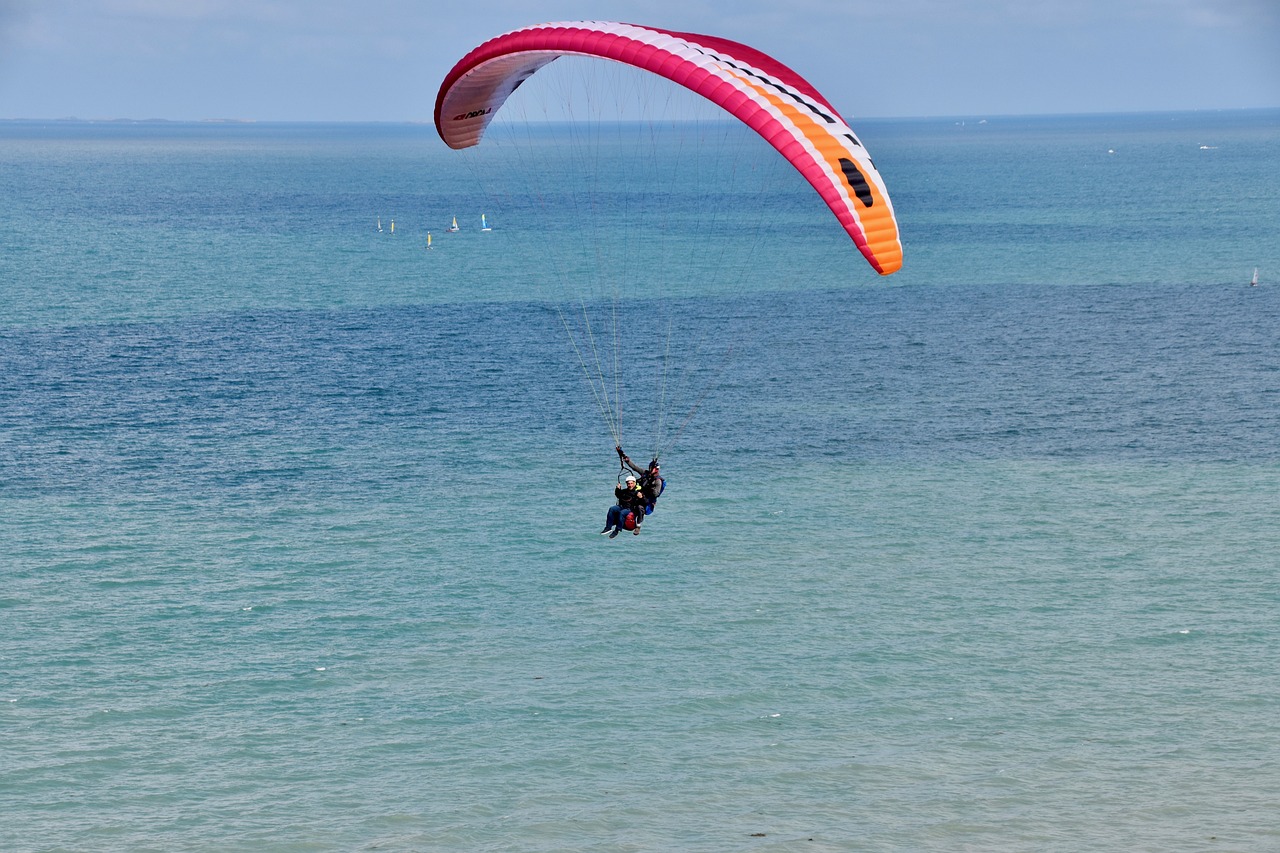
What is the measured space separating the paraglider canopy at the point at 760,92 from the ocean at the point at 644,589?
13101 mm

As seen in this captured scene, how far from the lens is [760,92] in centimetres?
2650

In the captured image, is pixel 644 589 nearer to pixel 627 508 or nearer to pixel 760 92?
pixel 627 508

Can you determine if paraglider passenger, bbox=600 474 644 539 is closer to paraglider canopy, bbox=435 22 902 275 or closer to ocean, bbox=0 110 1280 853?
ocean, bbox=0 110 1280 853

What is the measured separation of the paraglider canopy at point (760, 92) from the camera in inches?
1007

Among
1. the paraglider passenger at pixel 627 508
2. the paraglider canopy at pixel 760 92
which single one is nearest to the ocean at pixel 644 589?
the paraglider passenger at pixel 627 508

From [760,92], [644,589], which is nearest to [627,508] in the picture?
[760,92]

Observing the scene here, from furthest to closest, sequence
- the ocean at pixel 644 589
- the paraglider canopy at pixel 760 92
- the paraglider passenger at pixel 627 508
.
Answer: the ocean at pixel 644 589, the paraglider passenger at pixel 627 508, the paraglider canopy at pixel 760 92

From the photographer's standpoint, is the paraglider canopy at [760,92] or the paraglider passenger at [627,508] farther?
the paraglider passenger at [627,508]

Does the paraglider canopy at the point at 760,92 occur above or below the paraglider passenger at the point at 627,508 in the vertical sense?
above

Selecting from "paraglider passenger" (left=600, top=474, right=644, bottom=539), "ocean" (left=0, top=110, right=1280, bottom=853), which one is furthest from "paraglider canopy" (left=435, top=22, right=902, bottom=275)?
"ocean" (left=0, top=110, right=1280, bottom=853)

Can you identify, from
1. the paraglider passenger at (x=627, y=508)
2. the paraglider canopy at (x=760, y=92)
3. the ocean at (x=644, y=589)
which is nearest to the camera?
the paraglider canopy at (x=760, y=92)

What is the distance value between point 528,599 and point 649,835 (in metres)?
12.7

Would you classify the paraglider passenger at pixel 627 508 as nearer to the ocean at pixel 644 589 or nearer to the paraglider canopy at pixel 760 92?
the ocean at pixel 644 589

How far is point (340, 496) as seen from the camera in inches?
1982
